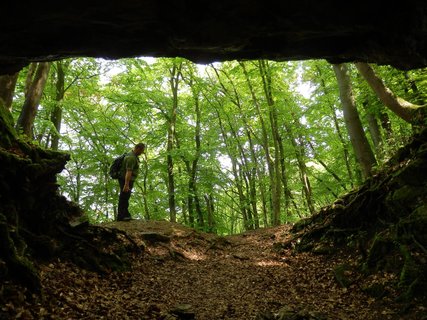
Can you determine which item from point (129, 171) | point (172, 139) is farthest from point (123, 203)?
point (172, 139)

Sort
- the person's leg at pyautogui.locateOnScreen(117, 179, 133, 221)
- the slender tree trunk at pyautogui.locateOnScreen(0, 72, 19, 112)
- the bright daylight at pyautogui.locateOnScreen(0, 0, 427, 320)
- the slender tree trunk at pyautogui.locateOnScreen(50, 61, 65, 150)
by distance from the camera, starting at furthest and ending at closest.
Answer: the slender tree trunk at pyautogui.locateOnScreen(50, 61, 65, 150) → the person's leg at pyautogui.locateOnScreen(117, 179, 133, 221) → the slender tree trunk at pyautogui.locateOnScreen(0, 72, 19, 112) → the bright daylight at pyautogui.locateOnScreen(0, 0, 427, 320)

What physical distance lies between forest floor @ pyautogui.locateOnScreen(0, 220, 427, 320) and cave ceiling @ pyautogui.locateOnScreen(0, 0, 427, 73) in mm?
3359

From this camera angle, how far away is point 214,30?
416 cm

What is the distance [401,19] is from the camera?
385cm

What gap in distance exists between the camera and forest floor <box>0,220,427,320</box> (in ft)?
17.4

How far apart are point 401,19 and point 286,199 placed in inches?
708

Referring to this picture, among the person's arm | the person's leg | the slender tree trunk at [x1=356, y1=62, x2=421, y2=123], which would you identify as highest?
the slender tree trunk at [x1=356, y1=62, x2=421, y2=123]

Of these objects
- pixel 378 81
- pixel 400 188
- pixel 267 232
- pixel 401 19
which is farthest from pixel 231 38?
pixel 267 232

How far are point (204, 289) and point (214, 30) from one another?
549cm

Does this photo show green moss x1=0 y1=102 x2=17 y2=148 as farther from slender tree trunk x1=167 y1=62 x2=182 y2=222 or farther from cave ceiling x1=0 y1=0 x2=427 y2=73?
slender tree trunk x1=167 y1=62 x2=182 y2=222

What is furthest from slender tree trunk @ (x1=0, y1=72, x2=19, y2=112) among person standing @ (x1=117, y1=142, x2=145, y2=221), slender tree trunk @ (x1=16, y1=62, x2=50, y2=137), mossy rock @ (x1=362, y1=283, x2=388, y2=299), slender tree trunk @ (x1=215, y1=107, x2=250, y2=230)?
slender tree trunk @ (x1=215, y1=107, x2=250, y2=230)

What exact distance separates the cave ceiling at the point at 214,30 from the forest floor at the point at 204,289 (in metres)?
3.36

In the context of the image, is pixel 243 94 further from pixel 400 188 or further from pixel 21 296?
pixel 21 296

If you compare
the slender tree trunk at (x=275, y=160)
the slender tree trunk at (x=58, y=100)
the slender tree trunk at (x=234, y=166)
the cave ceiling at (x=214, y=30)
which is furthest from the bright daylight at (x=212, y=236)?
the slender tree trunk at (x=234, y=166)
